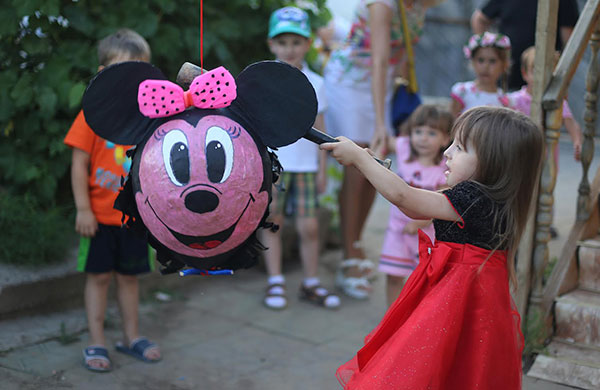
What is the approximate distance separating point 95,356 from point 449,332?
177 cm

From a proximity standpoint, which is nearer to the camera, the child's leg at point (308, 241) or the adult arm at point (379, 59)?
the adult arm at point (379, 59)

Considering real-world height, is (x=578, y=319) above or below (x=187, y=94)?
below

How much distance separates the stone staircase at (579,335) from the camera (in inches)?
119

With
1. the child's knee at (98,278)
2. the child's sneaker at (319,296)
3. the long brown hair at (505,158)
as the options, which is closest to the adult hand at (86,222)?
the child's knee at (98,278)

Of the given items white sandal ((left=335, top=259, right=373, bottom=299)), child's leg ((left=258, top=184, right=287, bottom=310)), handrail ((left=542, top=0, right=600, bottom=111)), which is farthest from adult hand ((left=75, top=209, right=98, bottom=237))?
handrail ((left=542, top=0, right=600, bottom=111))

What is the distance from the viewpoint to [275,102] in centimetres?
203

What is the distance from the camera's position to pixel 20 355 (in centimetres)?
318

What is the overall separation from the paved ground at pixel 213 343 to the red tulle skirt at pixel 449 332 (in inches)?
35.9

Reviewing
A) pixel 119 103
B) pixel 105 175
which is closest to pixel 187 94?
pixel 119 103

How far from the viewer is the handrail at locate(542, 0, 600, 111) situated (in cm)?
320

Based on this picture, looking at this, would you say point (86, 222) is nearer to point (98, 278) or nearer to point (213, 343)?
point (98, 278)

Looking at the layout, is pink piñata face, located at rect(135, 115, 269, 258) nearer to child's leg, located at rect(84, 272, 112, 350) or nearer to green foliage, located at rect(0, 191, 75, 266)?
child's leg, located at rect(84, 272, 112, 350)

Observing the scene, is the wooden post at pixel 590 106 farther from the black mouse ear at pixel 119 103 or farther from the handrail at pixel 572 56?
the black mouse ear at pixel 119 103

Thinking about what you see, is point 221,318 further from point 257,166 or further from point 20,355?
point 257,166
